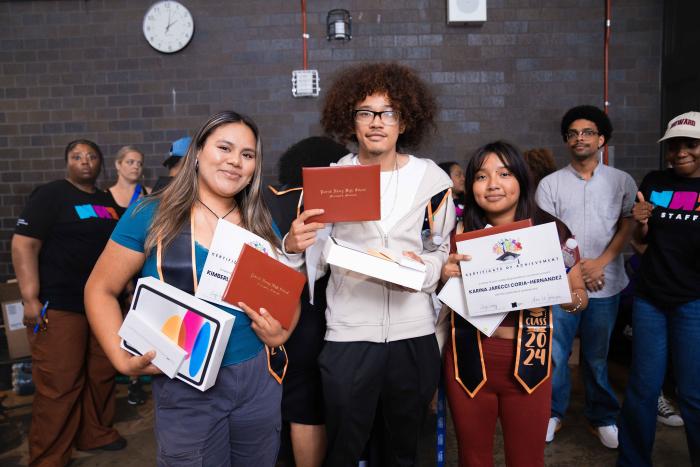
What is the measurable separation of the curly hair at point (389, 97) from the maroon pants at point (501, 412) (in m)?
0.84

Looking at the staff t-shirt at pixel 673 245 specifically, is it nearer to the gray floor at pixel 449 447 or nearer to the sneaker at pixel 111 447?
the gray floor at pixel 449 447

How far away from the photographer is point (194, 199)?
55.2 inches

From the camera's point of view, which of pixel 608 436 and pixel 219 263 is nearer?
pixel 219 263

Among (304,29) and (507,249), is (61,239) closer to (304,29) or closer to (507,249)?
(507,249)

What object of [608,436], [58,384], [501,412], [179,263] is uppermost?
[179,263]

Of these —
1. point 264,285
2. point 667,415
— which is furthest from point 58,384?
point 667,415

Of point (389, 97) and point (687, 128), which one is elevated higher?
point (389, 97)

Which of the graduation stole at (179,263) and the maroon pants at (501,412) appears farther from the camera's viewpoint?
the maroon pants at (501,412)

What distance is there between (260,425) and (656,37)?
477cm

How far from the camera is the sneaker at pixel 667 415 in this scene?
2900 millimetres

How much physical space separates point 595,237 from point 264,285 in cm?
212

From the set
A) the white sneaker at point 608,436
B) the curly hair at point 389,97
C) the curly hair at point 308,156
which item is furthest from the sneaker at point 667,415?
the curly hair at point 308,156

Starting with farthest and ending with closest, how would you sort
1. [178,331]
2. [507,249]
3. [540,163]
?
[540,163]
[507,249]
[178,331]

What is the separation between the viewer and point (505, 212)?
1.80m
